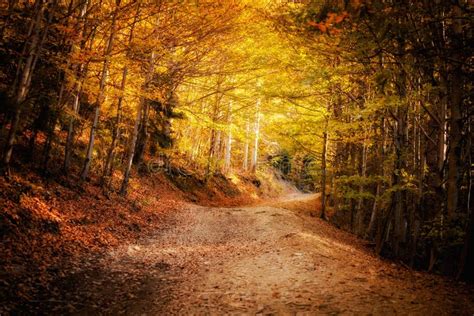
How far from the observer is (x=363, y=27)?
6.19 m

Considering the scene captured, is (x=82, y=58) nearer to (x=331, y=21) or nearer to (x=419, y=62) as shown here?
(x=331, y=21)

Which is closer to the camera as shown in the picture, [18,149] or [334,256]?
[334,256]

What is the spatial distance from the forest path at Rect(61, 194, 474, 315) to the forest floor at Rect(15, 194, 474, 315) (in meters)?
0.02

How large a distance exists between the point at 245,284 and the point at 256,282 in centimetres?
24

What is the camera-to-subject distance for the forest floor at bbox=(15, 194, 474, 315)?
187 inches

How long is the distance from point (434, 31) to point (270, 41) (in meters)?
7.38

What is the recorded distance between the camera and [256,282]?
20.0 ft

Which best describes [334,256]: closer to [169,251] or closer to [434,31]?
[169,251]

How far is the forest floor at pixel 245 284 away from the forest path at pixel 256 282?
2 centimetres

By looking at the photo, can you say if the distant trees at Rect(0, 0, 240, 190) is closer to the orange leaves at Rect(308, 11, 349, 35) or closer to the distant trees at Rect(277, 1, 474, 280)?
the distant trees at Rect(277, 1, 474, 280)

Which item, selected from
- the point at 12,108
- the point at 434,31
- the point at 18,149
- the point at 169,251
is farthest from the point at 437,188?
the point at 18,149

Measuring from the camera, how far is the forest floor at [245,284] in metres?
4.74

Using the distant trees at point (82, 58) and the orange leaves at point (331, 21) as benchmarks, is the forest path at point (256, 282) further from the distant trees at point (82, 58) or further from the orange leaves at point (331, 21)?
the distant trees at point (82, 58)

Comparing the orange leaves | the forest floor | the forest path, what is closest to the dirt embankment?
the forest floor
